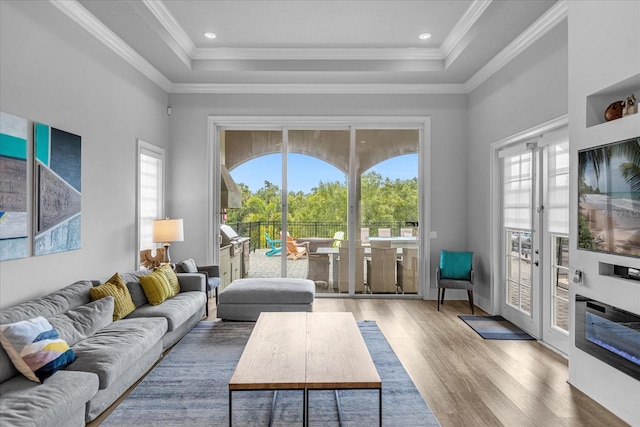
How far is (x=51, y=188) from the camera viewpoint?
3307 millimetres

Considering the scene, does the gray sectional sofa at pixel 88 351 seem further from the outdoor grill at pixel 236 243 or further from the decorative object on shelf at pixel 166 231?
the outdoor grill at pixel 236 243

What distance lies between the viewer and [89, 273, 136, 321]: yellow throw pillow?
3383 millimetres

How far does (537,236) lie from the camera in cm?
412

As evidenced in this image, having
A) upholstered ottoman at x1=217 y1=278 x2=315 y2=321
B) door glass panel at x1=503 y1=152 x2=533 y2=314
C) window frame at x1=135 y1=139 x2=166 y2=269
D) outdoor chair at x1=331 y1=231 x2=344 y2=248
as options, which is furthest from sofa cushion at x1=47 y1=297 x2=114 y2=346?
door glass panel at x1=503 y1=152 x2=533 y2=314

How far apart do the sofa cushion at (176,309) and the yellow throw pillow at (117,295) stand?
10cm

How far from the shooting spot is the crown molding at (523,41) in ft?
11.9

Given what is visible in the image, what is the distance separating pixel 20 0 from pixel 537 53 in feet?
14.8

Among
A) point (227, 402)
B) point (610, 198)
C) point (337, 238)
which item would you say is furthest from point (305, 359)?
point (337, 238)

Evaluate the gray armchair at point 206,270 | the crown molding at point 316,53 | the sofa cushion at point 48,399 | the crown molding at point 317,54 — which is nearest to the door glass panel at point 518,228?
the crown molding at point 316,53

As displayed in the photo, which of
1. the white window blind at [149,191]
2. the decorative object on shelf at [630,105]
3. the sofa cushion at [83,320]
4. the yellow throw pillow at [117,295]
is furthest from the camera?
the white window blind at [149,191]

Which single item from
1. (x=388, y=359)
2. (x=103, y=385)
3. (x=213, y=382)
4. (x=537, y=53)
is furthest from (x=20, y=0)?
(x=537, y=53)

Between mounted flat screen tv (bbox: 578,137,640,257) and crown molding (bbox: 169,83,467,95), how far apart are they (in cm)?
317

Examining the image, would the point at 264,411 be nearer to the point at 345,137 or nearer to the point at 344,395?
the point at 344,395

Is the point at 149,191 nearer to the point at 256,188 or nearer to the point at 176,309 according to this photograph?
the point at 256,188
